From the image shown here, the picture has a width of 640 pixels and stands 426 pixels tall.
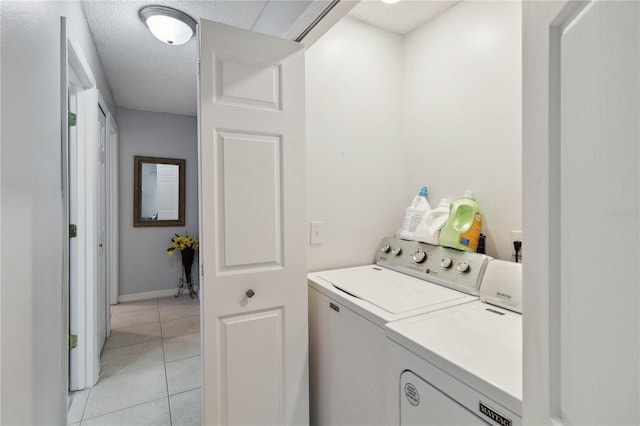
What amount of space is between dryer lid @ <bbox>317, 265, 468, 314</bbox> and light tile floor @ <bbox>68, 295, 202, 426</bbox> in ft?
4.18

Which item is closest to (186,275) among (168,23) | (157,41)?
(157,41)

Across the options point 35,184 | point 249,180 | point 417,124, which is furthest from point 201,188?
point 417,124

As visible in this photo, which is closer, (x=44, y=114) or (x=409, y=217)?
(x=44, y=114)

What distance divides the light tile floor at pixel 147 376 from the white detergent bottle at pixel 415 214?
5.50 ft

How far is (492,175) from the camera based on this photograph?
5.31 ft

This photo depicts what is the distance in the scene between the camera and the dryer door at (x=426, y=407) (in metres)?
0.81

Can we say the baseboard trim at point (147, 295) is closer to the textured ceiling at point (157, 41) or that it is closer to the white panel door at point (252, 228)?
the textured ceiling at point (157, 41)

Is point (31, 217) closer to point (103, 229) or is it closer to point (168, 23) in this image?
point (168, 23)

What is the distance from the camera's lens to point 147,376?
2.32m

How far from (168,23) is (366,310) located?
2.10 metres
